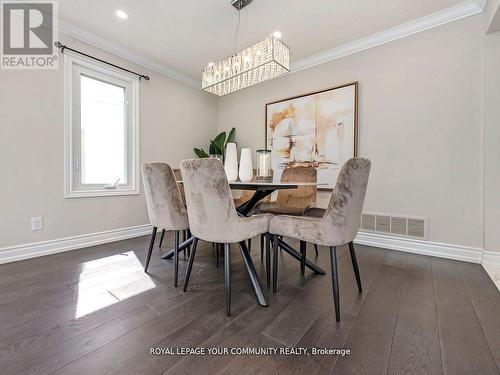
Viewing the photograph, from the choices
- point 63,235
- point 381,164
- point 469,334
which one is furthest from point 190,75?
point 469,334

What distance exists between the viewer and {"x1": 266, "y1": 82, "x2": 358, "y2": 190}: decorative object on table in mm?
2941

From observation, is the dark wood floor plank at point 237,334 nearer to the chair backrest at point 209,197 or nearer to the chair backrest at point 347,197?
the chair backrest at point 209,197

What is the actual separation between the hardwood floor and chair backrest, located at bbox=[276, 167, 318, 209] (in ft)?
2.78

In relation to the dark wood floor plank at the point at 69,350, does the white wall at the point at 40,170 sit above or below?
above

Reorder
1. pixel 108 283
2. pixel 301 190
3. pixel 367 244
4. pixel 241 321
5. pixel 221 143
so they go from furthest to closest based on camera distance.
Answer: pixel 221 143, pixel 367 244, pixel 301 190, pixel 108 283, pixel 241 321

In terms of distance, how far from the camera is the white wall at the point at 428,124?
2252 millimetres

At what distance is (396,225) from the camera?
2.66m

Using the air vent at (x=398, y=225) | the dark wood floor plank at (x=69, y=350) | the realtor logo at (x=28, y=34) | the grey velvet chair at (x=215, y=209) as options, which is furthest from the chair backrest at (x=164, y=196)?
the air vent at (x=398, y=225)

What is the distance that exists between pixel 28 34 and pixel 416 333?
13.8 feet

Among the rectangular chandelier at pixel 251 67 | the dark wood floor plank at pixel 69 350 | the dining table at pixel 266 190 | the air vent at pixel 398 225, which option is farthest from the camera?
the air vent at pixel 398 225

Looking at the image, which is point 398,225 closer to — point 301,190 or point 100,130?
point 301,190

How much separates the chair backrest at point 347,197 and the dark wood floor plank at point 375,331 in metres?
0.47

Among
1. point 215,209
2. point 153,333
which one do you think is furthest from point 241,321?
point 215,209

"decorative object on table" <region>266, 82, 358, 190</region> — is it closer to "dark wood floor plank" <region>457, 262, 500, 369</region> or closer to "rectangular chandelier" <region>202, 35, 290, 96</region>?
"rectangular chandelier" <region>202, 35, 290, 96</region>
